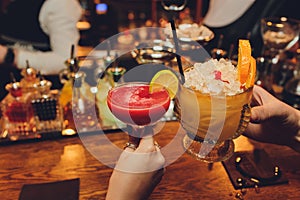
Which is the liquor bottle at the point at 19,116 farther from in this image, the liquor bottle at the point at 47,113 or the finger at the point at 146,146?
the finger at the point at 146,146

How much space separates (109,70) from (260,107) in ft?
3.55

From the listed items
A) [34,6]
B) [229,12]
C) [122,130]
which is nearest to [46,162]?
[122,130]

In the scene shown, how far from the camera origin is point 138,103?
1.22 meters

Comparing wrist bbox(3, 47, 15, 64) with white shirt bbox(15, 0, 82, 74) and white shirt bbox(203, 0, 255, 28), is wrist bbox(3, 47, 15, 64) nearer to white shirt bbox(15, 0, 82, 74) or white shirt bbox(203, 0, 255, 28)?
white shirt bbox(15, 0, 82, 74)

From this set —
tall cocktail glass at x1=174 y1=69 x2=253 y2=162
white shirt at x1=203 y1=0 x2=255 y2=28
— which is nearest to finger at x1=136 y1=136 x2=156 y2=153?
tall cocktail glass at x1=174 y1=69 x2=253 y2=162

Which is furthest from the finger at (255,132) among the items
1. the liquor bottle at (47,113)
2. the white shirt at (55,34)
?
the white shirt at (55,34)

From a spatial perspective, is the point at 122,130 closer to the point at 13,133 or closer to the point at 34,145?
the point at 34,145

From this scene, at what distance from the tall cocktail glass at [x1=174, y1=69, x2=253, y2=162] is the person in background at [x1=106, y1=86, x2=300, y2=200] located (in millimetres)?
121

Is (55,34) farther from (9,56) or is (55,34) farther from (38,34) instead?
(9,56)

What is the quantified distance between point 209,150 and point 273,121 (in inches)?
13.4

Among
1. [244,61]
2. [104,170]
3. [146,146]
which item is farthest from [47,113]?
[244,61]

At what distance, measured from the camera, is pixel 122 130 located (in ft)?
5.50

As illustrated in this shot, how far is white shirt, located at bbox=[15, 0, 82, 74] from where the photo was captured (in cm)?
298

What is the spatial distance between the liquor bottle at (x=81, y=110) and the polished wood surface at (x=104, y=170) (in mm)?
101
